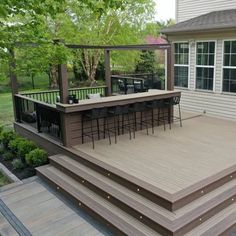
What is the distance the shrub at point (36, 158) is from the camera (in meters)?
6.42

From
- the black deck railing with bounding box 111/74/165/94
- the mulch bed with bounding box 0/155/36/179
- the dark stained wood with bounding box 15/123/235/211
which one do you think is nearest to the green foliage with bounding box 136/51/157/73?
the black deck railing with bounding box 111/74/165/94

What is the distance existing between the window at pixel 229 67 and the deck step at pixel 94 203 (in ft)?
18.5

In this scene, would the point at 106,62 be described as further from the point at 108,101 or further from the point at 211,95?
the point at 211,95

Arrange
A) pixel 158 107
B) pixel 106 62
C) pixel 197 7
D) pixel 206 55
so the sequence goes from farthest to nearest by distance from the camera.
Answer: pixel 197 7 < pixel 106 62 < pixel 206 55 < pixel 158 107

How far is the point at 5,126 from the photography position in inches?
406

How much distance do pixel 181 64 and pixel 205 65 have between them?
1.04 m

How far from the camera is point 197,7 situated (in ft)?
33.2

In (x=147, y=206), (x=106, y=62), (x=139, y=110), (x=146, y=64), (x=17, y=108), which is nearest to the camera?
(x=147, y=206)

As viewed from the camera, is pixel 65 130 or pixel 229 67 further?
pixel 229 67

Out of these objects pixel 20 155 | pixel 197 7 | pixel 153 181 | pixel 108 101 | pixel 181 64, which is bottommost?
pixel 20 155

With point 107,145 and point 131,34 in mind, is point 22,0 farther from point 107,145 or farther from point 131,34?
point 131,34

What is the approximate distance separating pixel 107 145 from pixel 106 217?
94.1 inches

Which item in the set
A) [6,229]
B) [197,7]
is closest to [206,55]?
[197,7]

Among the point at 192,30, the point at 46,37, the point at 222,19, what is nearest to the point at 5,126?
the point at 46,37
